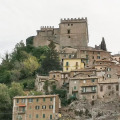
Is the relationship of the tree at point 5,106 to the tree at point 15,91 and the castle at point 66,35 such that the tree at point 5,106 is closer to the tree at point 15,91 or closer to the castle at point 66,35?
the tree at point 15,91

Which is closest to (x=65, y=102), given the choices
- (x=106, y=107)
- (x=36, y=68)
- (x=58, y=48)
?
(x=106, y=107)

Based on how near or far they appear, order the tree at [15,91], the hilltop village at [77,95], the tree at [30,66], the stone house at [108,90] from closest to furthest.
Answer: the hilltop village at [77,95]
the stone house at [108,90]
the tree at [15,91]
the tree at [30,66]

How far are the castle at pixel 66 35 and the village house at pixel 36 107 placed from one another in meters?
32.4

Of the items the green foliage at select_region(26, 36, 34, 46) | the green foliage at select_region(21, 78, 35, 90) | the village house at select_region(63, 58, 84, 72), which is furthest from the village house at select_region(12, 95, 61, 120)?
the green foliage at select_region(26, 36, 34, 46)

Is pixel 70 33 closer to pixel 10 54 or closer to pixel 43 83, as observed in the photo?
pixel 10 54

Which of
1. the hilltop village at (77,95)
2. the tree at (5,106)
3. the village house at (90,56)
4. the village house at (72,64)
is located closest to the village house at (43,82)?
the hilltop village at (77,95)

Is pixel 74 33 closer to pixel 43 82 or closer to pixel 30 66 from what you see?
pixel 30 66

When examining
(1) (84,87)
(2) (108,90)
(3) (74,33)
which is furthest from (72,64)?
(3) (74,33)

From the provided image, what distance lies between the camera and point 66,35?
93.3 metres

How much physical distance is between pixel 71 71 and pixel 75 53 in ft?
44.5

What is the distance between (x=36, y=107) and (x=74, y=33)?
36.4 meters

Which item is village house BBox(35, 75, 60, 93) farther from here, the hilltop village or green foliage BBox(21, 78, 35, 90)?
green foliage BBox(21, 78, 35, 90)

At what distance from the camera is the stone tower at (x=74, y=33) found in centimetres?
9281

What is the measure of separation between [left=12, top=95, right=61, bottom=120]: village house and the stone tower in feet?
109
